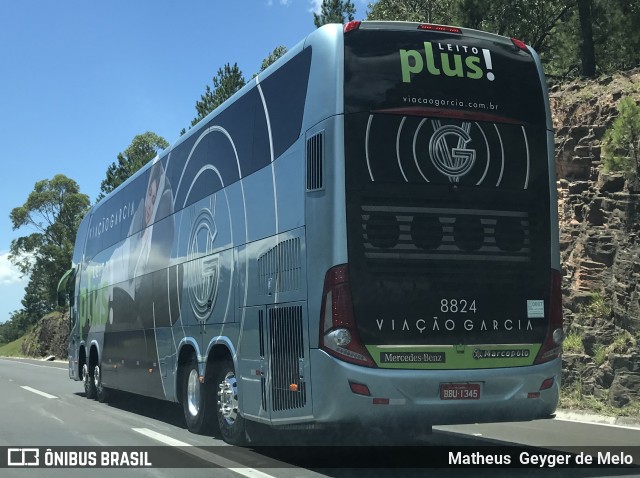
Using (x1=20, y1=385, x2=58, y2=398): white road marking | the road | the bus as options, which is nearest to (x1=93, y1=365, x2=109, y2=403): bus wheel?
(x1=20, y1=385, x2=58, y2=398): white road marking

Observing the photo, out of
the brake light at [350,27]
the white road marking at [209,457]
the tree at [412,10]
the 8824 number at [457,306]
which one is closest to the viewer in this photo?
the 8824 number at [457,306]

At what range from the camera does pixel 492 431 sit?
1086cm

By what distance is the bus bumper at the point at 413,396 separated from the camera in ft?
22.4

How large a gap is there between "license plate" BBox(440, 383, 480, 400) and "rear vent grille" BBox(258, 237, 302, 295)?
176cm

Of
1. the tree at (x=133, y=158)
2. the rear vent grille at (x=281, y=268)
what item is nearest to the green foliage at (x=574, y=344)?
the rear vent grille at (x=281, y=268)

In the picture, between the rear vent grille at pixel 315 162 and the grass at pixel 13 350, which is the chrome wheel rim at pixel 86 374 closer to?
the rear vent grille at pixel 315 162

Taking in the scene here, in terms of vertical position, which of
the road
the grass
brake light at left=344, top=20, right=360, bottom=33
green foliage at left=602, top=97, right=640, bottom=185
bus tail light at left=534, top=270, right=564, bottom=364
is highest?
green foliage at left=602, top=97, right=640, bottom=185

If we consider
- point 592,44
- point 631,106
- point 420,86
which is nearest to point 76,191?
point 592,44

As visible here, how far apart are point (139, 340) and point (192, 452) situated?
464cm

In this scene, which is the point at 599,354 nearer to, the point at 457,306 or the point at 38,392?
the point at 457,306

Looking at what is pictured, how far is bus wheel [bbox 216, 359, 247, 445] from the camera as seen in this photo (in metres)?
9.26

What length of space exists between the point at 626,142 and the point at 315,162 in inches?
411

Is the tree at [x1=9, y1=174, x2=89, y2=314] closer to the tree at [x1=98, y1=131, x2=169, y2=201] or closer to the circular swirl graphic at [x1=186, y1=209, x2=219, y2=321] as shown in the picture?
the tree at [x1=98, y1=131, x2=169, y2=201]

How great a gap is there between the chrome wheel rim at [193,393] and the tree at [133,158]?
41548mm
